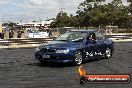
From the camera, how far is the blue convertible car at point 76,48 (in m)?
14.6

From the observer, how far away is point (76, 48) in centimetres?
1495

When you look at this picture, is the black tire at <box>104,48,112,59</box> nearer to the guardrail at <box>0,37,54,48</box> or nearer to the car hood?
the car hood

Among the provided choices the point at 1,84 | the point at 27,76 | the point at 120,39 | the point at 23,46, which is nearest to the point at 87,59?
the point at 27,76

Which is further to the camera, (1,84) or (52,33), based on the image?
(52,33)

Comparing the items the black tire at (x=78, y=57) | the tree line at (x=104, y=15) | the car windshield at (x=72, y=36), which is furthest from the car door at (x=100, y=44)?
the tree line at (x=104, y=15)

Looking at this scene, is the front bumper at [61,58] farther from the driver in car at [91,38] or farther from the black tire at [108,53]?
the black tire at [108,53]

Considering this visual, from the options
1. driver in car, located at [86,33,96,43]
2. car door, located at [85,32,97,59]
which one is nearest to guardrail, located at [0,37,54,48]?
driver in car, located at [86,33,96,43]

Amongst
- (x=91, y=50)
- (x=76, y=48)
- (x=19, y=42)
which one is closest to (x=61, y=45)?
(x=76, y=48)

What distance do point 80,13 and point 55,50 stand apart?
98.5 meters

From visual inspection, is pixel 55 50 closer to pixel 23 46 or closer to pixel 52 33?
pixel 23 46

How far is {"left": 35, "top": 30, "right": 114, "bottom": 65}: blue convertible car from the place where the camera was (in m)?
14.6

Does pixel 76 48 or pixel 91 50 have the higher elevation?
pixel 76 48

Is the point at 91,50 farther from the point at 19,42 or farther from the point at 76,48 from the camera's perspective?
the point at 19,42

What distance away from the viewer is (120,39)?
135 feet
